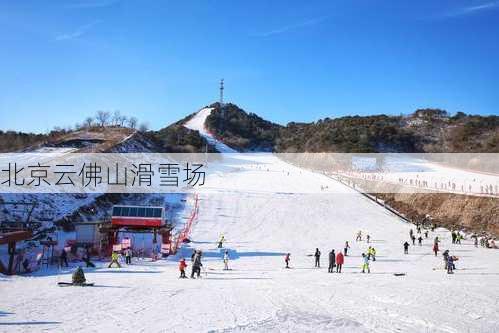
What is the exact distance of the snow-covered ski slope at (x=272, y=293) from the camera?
12.4m

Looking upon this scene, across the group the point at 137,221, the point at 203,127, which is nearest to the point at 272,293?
the point at 137,221

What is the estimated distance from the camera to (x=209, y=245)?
100 feet

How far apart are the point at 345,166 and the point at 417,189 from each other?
30.0 m

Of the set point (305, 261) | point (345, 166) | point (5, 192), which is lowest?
point (305, 261)

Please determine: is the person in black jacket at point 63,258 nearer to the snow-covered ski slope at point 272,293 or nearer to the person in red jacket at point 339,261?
the snow-covered ski slope at point 272,293

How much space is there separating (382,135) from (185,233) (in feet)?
264

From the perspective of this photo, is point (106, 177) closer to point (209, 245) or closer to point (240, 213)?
point (240, 213)

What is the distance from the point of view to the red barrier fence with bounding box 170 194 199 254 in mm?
28350

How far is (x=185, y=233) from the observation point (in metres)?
34.0

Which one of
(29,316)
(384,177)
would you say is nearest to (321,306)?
(29,316)

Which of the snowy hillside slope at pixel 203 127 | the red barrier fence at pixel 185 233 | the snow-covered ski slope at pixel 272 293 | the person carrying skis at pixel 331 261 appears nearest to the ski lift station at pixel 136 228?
the red barrier fence at pixel 185 233

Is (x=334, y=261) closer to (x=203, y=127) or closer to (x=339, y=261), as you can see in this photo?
(x=339, y=261)

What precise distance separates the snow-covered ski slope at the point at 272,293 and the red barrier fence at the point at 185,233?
67cm

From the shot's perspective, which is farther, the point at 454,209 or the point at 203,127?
the point at 203,127
